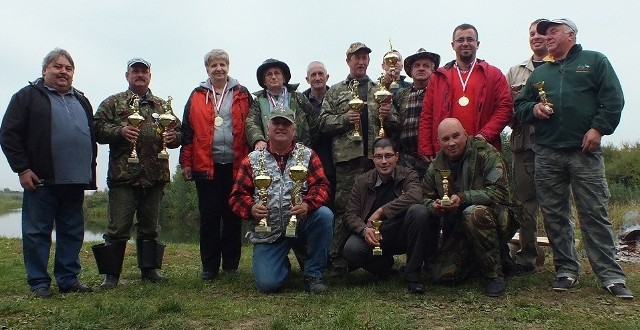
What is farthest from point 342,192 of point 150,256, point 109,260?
point 109,260

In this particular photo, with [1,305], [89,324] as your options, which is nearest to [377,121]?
[89,324]

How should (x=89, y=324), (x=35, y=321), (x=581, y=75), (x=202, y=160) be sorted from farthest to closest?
(x=202, y=160)
(x=581, y=75)
(x=35, y=321)
(x=89, y=324)

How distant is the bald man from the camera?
506 centimetres

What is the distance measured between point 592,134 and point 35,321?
4954 millimetres

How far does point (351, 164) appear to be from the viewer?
6.22 meters

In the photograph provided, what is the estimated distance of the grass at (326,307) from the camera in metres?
4.01

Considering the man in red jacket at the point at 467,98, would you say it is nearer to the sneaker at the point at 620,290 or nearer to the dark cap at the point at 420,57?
the dark cap at the point at 420,57

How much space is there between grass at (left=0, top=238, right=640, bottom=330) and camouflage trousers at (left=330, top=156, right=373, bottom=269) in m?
0.27

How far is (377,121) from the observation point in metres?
6.28

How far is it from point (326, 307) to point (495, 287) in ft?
5.29

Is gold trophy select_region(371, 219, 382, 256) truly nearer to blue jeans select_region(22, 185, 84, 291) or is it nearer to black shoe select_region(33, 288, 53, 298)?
blue jeans select_region(22, 185, 84, 291)

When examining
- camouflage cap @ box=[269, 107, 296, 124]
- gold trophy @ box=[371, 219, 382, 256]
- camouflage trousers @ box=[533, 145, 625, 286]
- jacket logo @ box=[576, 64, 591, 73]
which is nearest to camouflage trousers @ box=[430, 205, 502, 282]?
gold trophy @ box=[371, 219, 382, 256]

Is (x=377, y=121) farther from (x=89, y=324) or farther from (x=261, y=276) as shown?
(x=89, y=324)

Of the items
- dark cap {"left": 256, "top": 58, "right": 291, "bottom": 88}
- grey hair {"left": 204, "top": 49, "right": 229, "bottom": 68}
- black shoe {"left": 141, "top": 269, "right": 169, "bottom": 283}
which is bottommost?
black shoe {"left": 141, "top": 269, "right": 169, "bottom": 283}
